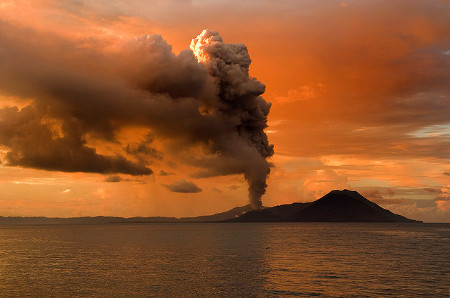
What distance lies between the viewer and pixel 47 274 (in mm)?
57719

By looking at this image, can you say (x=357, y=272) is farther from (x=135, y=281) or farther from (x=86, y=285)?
Answer: (x=86, y=285)

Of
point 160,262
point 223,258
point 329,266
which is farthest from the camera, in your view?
point 223,258

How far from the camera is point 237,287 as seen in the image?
46.7m

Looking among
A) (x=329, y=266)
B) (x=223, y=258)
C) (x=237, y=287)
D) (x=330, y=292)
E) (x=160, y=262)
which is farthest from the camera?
(x=223, y=258)

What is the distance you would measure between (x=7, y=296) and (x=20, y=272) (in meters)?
18.6

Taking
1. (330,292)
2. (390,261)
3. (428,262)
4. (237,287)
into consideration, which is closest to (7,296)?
(237,287)

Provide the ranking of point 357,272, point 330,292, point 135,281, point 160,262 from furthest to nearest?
1. point 160,262
2. point 357,272
3. point 135,281
4. point 330,292

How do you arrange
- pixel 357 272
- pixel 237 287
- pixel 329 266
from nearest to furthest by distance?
pixel 237 287 → pixel 357 272 → pixel 329 266

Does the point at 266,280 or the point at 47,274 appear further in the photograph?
the point at 47,274

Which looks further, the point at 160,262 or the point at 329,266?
the point at 160,262

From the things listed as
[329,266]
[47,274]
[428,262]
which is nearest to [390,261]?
[428,262]

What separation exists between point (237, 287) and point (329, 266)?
890 inches

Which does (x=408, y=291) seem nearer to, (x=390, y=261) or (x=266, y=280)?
(x=266, y=280)

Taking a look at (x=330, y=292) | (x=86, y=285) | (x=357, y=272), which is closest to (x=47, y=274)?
(x=86, y=285)
